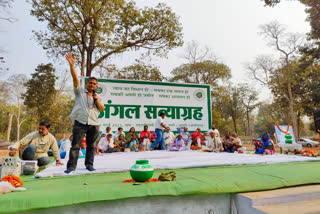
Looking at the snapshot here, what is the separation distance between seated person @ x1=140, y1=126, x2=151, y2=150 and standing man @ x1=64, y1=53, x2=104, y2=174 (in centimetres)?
484

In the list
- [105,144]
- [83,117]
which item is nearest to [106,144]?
[105,144]

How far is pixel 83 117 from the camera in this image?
272cm

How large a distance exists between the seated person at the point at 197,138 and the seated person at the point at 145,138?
1.78 meters

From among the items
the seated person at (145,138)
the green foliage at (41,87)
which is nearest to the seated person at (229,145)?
the seated person at (145,138)

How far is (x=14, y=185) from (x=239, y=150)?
5696mm

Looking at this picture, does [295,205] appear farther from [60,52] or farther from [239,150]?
[60,52]

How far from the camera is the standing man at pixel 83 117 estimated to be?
2713 mm

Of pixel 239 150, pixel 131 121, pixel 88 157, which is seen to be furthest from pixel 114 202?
pixel 131 121

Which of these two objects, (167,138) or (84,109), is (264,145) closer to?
(167,138)

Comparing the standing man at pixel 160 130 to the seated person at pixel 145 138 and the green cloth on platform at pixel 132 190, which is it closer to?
the seated person at pixel 145 138

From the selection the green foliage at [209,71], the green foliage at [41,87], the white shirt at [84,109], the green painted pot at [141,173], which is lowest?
the green painted pot at [141,173]

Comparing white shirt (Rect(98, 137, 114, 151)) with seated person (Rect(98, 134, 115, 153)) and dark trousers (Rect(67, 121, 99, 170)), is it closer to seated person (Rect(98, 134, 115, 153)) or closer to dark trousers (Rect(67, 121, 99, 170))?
seated person (Rect(98, 134, 115, 153))

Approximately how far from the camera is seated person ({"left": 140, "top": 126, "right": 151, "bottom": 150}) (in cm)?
769

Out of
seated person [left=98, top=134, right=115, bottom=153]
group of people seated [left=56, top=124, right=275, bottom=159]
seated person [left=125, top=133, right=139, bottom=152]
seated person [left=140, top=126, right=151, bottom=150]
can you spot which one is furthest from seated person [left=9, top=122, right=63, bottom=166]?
seated person [left=140, top=126, right=151, bottom=150]
